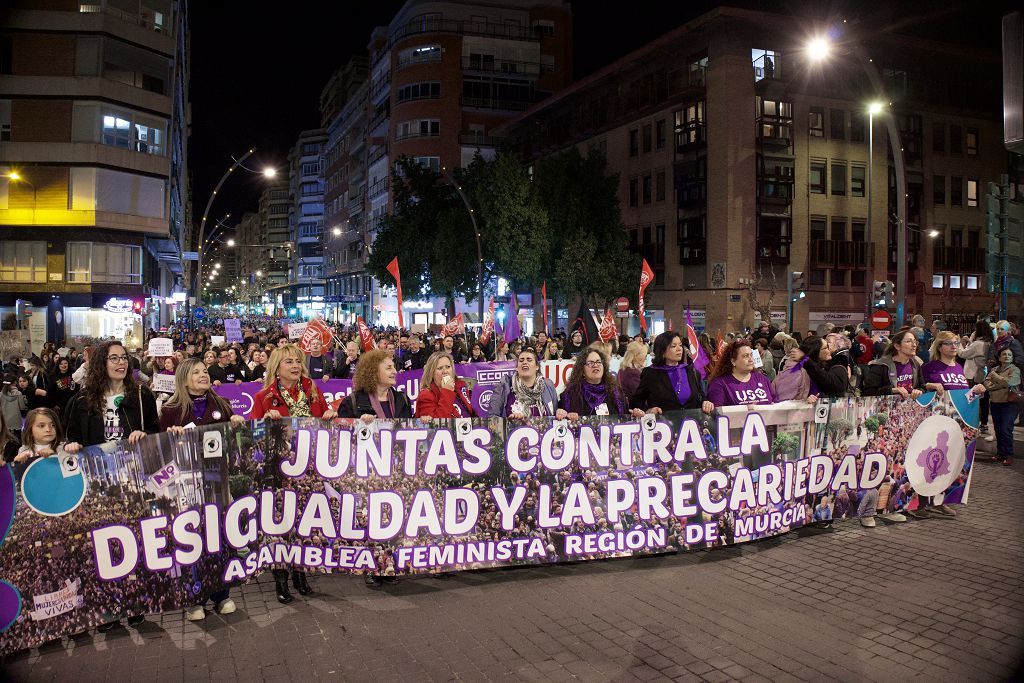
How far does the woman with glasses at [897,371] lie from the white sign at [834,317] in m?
33.1

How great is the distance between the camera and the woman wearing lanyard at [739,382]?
7008 mm

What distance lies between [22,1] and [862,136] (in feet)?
138

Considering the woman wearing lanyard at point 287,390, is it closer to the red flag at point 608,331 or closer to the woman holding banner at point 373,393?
the woman holding banner at point 373,393

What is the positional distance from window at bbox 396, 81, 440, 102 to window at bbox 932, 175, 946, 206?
36.0 metres

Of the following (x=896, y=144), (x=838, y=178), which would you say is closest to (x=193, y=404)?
(x=896, y=144)

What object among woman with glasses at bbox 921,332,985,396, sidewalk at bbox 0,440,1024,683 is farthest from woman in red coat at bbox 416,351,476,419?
woman with glasses at bbox 921,332,985,396

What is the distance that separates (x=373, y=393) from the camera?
Answer: 6488 mm

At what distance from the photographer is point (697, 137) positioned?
129ft

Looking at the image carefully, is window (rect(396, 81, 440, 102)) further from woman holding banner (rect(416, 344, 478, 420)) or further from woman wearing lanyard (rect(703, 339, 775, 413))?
woman wearing lanyard (rect(703, 339, 775, 413))

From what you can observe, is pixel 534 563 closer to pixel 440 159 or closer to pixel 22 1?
pixel 22 1

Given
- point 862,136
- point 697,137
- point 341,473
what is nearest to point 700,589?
point 341,473

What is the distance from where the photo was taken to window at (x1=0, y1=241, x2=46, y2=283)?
36344mm

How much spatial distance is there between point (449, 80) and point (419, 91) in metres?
2.61

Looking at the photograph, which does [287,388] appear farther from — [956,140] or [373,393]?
[956,140]
